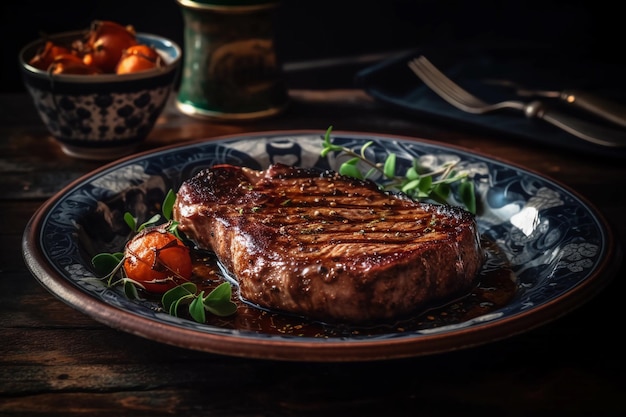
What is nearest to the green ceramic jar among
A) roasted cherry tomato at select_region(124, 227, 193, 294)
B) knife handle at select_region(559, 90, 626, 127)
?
knife handle at select_region(559, 90, 626, 127)

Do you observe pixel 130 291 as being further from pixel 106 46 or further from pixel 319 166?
pixel 106 46

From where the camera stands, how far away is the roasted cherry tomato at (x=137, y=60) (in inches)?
105

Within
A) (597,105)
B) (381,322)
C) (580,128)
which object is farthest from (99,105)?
(597,105)

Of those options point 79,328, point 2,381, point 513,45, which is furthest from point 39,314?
point 513,45

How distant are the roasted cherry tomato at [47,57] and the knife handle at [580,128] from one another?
1.61 m

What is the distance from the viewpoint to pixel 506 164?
2.25m

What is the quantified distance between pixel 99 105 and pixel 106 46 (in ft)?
0.87

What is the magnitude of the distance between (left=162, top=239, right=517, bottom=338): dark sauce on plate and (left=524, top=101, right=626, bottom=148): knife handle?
99 cm

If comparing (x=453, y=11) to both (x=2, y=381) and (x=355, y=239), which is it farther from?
(x=2, y=381)

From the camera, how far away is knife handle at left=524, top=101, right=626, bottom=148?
2619 millimetres

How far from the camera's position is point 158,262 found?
5.70 feet

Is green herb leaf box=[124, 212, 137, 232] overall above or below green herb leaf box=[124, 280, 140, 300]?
below

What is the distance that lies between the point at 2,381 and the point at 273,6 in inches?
72.7

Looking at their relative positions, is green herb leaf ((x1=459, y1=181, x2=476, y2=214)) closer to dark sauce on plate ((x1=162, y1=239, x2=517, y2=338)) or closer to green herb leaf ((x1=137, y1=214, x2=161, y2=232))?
dark sauce on plate ((x1=162, y1=239, x2=517, y2=338))
